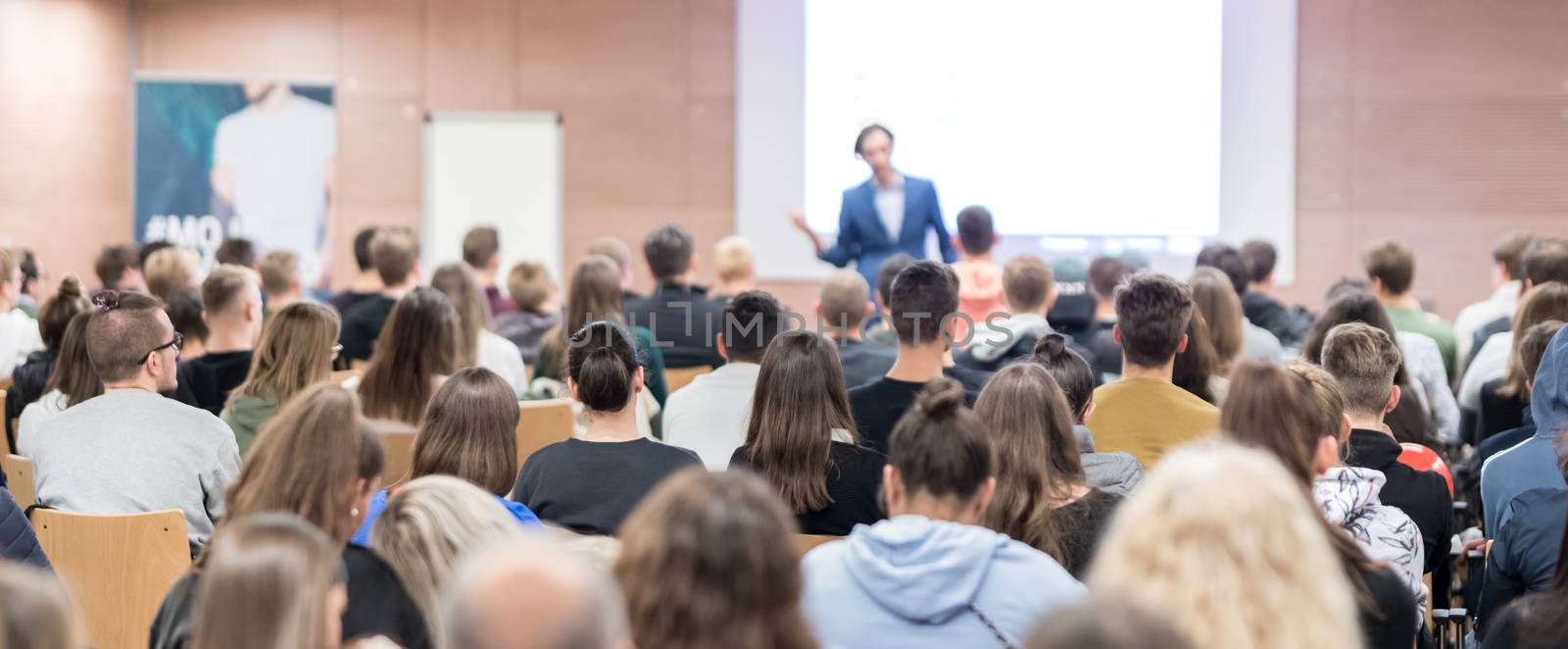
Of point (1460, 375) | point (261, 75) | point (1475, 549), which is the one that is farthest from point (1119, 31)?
point (1475, 549)

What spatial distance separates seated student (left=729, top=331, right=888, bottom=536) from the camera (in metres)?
3.04

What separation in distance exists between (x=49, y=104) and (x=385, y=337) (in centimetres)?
558

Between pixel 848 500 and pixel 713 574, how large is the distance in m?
1.55

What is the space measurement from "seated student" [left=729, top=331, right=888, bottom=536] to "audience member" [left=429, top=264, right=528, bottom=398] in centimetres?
213

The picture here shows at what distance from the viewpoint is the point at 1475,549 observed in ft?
11.5

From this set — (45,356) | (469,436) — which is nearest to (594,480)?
(469,436)

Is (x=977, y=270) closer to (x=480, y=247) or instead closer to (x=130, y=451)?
(x=480, y=247)

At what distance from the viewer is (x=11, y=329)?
531cm

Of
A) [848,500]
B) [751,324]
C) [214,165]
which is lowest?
[848,500]

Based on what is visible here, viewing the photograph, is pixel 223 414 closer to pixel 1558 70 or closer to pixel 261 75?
pixel 261 75

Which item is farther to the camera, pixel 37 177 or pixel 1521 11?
pixel 1521 11

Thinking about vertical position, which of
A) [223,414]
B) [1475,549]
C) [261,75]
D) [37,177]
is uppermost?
[261,75]

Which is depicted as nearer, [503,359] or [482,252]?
[503,359]

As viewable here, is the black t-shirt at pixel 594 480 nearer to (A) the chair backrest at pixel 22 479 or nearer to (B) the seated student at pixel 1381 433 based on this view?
(A) the chair backrest at pixel 22 479
